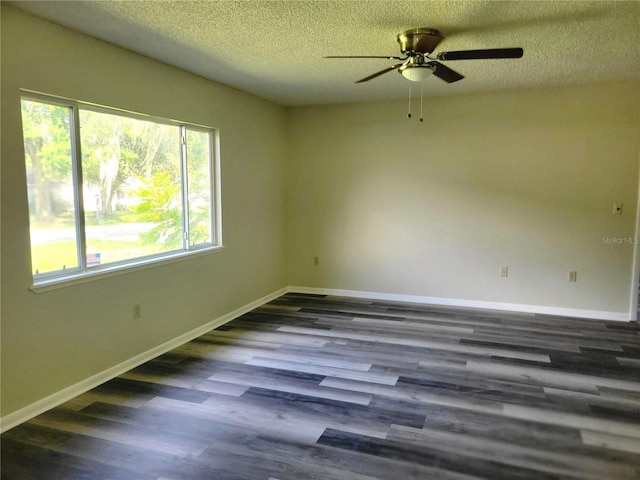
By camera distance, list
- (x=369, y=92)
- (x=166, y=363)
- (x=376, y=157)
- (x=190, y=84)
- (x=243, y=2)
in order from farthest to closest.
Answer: (x=376, y=157) < (x=369, y=92) < (x=190, y=84) < (x=166, y=363) < (x=243, y=2)

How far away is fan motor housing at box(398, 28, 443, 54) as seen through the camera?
2.87m

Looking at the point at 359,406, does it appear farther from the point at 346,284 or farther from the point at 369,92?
the point at 369,92

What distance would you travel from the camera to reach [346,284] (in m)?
5.73

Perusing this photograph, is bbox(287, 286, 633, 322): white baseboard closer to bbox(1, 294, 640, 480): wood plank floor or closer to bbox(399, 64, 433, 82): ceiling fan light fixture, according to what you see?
bbox(1, 294, 640, 480): wood plank floor

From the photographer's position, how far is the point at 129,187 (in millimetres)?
3486

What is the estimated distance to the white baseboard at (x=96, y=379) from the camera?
8.52 ft

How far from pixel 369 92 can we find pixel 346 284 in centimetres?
240

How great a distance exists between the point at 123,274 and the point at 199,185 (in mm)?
1279

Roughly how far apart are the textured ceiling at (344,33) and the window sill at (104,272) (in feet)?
5.31

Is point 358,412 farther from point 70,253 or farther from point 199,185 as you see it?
point 199,185

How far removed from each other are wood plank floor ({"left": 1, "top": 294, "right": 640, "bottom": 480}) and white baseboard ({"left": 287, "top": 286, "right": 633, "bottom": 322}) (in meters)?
0.46

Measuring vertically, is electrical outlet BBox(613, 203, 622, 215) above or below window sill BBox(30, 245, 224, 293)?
above

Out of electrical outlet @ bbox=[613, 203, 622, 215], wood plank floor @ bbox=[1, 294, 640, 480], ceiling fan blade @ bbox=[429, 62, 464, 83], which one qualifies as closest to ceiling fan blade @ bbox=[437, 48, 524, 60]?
ceiling fan blade @ bbox=[429, 62, 464, 83]

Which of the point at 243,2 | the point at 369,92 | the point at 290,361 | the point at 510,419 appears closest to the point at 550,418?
the point at 510,419
